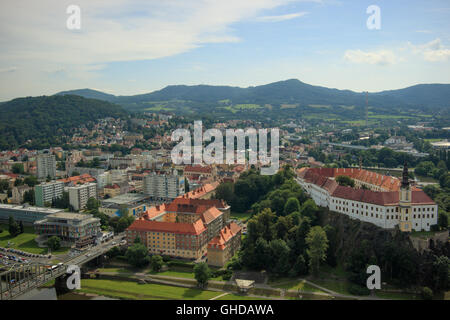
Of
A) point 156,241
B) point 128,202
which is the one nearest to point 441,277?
point 156,241

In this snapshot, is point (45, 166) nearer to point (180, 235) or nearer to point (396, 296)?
point (180, 235)

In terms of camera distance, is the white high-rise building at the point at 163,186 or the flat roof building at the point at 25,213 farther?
the white high-rise building at the point at 163,186

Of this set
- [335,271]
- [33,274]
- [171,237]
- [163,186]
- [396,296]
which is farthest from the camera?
[163,186]

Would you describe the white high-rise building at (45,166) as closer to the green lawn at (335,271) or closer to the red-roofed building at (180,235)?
the red-roofed building at (180,235)

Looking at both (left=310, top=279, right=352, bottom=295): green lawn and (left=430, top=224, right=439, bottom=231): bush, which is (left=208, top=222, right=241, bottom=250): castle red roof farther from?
(left=430, top=224, right=439, bottom=231): bush

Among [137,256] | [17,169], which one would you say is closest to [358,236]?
[137,256]

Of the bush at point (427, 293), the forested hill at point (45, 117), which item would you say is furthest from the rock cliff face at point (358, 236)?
the forested hill at point (45, 117)
